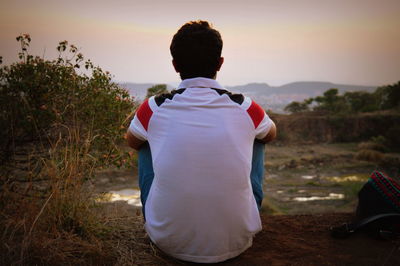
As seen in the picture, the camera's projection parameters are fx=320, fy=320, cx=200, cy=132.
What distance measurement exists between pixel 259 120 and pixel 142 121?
0.77m

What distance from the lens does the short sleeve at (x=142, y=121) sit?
6.84 feet

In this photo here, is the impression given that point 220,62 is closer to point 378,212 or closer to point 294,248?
point 294,248

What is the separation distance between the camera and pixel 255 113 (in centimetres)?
209

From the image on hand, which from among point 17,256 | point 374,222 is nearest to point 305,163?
point 374,222

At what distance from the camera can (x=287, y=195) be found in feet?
23.3

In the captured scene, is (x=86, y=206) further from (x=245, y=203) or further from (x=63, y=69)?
(x=63, y=69)

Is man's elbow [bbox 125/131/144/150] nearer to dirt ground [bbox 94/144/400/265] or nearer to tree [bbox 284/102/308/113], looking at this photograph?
dirt ground [bbox 94/144/400/265]

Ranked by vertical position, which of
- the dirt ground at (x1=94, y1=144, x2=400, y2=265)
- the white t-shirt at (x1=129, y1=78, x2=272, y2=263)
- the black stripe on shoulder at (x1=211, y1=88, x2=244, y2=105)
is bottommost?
the dirt ground at (x1=94, y1=144, x2=400, y2=265)

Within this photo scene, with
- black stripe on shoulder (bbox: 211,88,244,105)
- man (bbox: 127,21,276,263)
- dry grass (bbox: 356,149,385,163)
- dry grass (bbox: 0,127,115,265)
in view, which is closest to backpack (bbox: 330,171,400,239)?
man (bbox: 127,21,276,263)

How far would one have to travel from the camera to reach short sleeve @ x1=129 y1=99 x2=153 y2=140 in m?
2.08

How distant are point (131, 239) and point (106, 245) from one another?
0.27 meters

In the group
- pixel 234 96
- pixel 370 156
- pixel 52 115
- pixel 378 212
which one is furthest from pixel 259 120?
pixel 370 156

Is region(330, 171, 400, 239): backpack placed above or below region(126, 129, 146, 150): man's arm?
below

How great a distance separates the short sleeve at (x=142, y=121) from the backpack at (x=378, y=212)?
1.98 meters
